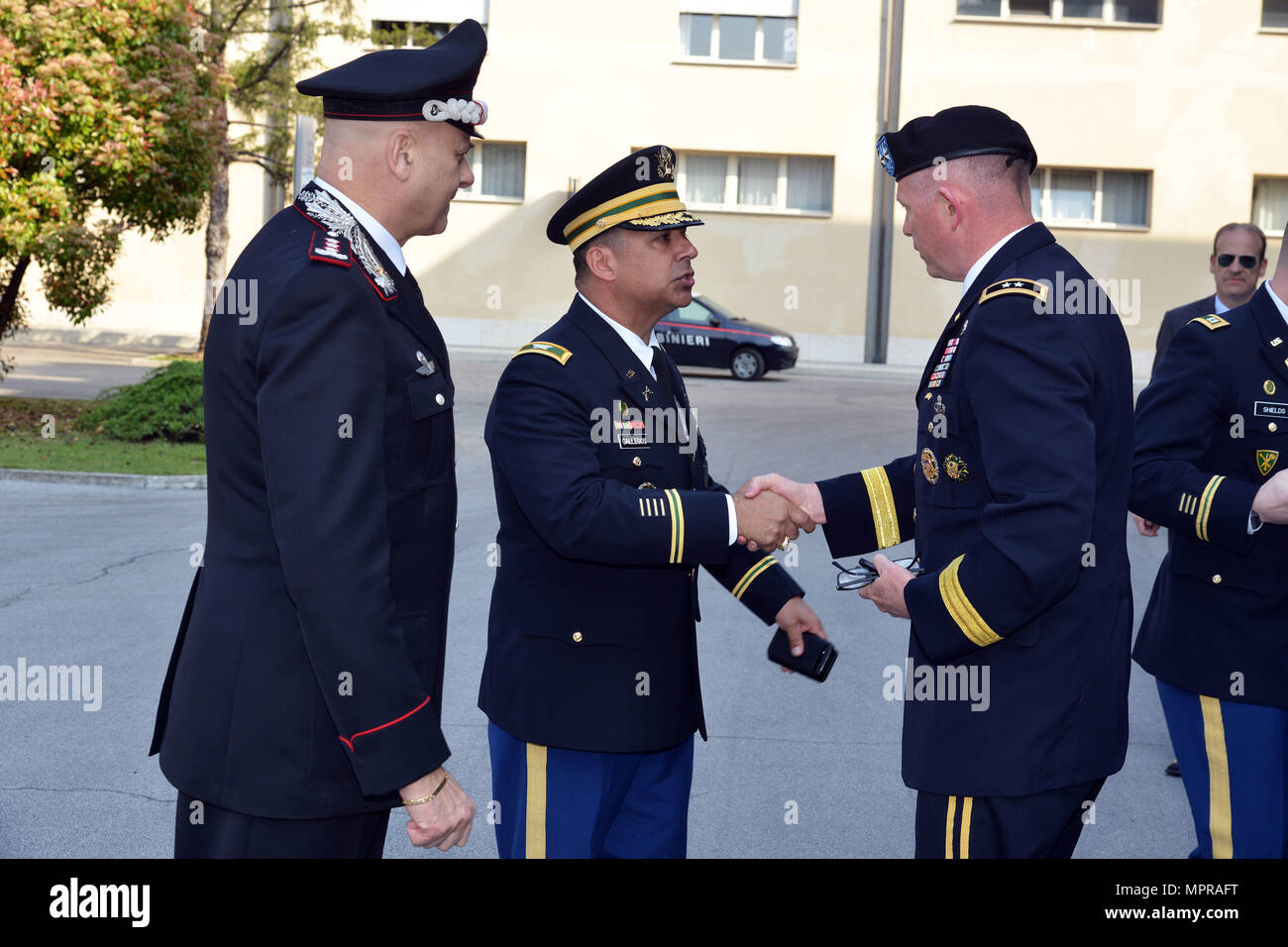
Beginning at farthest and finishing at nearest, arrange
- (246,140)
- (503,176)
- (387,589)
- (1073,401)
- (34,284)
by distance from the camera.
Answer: (503,176), (34,284), (246,140), (1073,401), (387,589)

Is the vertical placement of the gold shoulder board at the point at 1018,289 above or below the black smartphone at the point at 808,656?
above

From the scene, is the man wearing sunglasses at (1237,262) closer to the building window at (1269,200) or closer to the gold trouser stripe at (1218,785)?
the gold trouser stripe at (1218,785)

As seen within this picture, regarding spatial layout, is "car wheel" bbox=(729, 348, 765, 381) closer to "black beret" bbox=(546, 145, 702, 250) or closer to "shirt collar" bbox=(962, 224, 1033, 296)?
"black beret" bbox=(546, 145, 702, 250)

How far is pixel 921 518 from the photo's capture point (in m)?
2.92

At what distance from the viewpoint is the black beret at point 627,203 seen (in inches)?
133

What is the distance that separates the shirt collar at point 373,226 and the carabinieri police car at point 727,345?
21.0 metres

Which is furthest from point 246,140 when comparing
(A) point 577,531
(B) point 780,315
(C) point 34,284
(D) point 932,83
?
(A) point 577,531

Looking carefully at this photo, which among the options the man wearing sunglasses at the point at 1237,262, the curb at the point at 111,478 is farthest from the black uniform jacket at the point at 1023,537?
the curb at the point at 111,478

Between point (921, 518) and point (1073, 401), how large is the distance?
1.68ft

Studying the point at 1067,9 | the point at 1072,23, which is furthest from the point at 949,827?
the point at 1067,9

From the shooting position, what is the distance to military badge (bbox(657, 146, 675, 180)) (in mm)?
3508

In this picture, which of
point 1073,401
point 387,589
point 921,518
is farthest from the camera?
point 921,518
